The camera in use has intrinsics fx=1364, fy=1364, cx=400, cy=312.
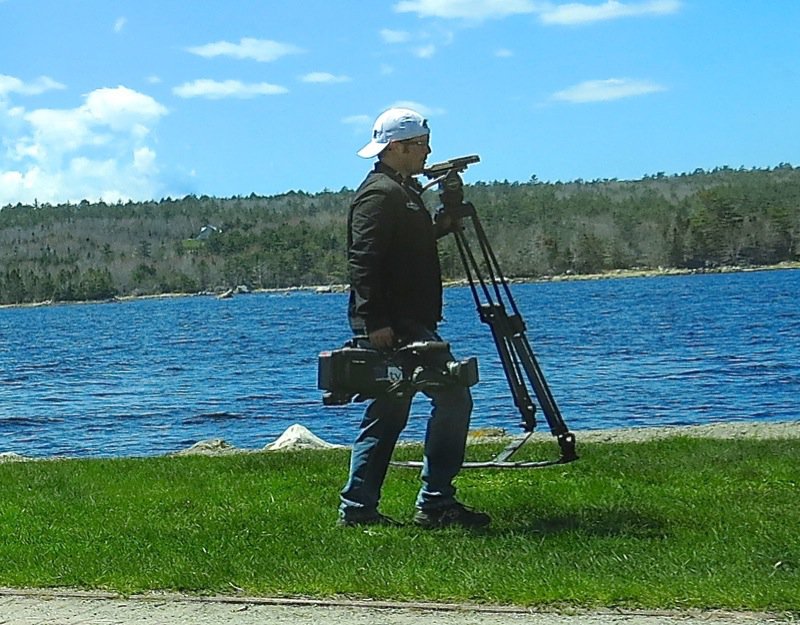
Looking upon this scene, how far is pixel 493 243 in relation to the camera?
129 m

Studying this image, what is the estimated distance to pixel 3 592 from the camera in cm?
676

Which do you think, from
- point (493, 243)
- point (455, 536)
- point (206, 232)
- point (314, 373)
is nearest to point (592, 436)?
point (455, 536)

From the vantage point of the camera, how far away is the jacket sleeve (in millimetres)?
7758

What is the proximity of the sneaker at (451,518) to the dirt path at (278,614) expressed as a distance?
1.81 meters

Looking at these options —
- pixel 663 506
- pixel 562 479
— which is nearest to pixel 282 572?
pixel 663 506

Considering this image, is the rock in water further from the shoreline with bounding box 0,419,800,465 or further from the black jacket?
the black jacket

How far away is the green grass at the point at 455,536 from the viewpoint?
21.2 ft

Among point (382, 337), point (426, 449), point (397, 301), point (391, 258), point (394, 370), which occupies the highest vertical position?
point (391, 258)

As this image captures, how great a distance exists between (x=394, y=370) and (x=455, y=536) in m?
1.01

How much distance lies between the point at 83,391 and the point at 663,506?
A: 118 feet

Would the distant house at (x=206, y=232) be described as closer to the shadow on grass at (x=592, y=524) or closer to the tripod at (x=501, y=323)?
the tripod at (x=501, y=323)

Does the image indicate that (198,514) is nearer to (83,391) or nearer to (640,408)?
(640,408)

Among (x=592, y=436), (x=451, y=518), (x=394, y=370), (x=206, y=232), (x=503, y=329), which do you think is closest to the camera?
(x=394, y=370)

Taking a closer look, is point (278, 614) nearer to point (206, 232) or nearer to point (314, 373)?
point (314, 373)
